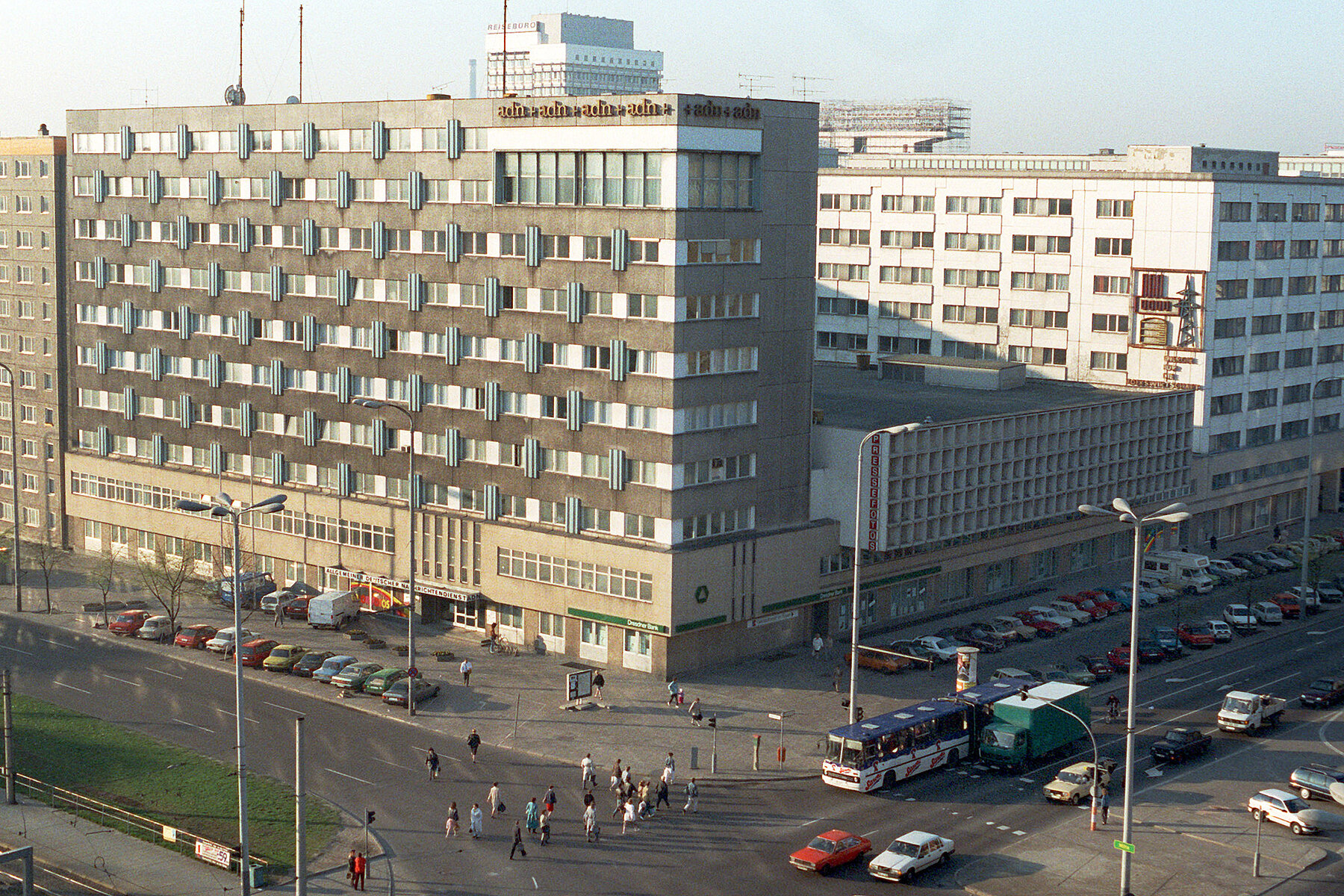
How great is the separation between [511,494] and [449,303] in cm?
1252

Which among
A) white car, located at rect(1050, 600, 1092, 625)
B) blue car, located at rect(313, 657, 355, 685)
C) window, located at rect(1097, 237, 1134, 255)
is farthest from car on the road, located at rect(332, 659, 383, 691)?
window, located at rect(1097, 237, 1134, 255)

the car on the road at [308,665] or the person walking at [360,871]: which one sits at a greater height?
the person walking at [360,871]

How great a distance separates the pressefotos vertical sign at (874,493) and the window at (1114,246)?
43.3 m

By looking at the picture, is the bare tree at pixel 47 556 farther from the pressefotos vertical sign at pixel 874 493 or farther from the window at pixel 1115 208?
the window at pixel 1115 208

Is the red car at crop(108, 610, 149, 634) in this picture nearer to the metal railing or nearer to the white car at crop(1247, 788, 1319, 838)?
the metal railing

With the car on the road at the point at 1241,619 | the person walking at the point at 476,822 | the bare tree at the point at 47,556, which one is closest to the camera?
the person walking at the point at 476,822

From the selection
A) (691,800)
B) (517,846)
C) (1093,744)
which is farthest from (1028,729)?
(517,846)

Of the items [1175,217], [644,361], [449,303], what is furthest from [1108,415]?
[449,303]

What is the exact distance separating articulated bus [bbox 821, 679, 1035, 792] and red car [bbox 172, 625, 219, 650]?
42.1m

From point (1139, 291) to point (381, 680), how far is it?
72733mm

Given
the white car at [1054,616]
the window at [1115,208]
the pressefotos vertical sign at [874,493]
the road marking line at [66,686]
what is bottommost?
the road marking line at [66,686]

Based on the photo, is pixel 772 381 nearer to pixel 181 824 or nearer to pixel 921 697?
pixel 921 697

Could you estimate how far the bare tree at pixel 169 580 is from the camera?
98.4 meters

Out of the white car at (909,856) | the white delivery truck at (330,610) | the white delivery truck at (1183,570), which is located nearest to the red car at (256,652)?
the white delivery truck at (330,610)
